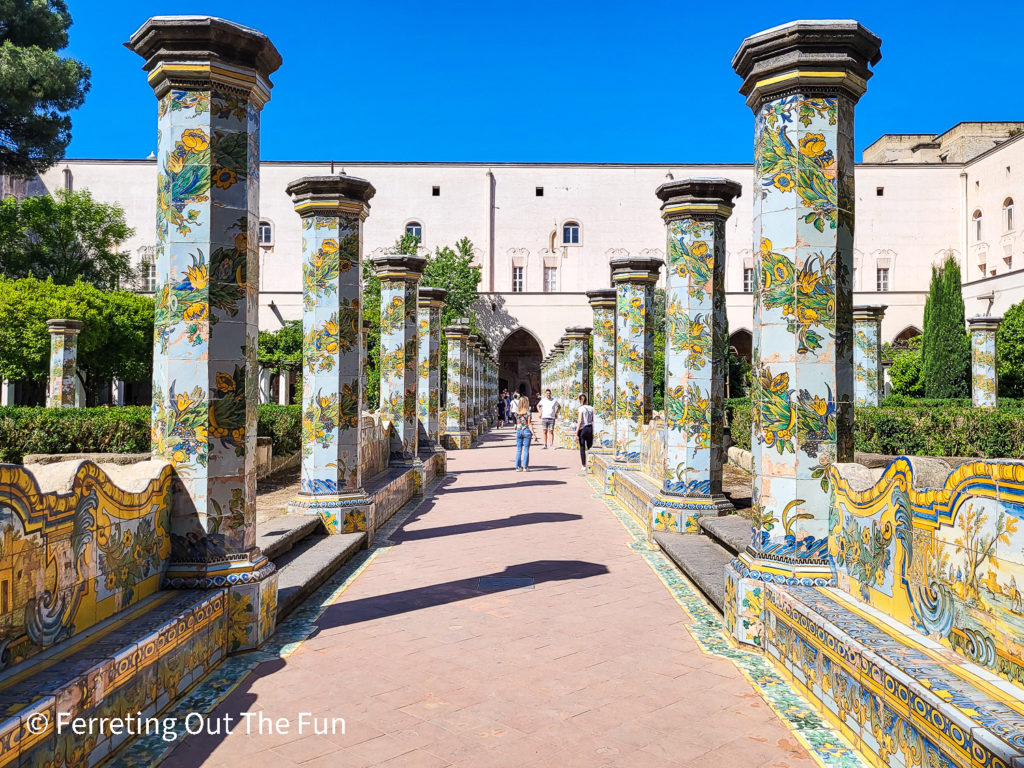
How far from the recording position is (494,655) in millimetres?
4742

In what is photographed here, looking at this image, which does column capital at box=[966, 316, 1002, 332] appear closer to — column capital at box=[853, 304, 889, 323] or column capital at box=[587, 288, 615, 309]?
column capital at box=[853, 304, 889, 323]

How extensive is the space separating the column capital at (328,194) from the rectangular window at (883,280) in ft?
139

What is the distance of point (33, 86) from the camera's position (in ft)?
69.7

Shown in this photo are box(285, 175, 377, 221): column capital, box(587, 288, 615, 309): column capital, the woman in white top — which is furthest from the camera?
the woman in white top

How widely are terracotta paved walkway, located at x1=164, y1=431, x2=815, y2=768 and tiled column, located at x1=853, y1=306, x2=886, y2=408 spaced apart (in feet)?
48.2

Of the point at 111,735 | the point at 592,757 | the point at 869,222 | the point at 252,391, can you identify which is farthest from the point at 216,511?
the point at 869,222

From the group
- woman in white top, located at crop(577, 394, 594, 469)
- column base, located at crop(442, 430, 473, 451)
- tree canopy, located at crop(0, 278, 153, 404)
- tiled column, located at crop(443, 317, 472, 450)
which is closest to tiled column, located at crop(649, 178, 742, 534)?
woman in white top, located at crop(577, 394, 594, 469)

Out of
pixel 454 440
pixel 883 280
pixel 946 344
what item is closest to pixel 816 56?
pixel 454 440

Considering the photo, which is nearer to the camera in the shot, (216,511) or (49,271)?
(216,511)

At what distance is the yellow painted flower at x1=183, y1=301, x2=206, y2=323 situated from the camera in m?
4.90

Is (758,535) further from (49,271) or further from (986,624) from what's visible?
(49,271)

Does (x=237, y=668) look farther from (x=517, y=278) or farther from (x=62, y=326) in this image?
(x=517, y=278)

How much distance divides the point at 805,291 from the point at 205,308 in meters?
3.66

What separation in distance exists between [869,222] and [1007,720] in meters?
47.2
